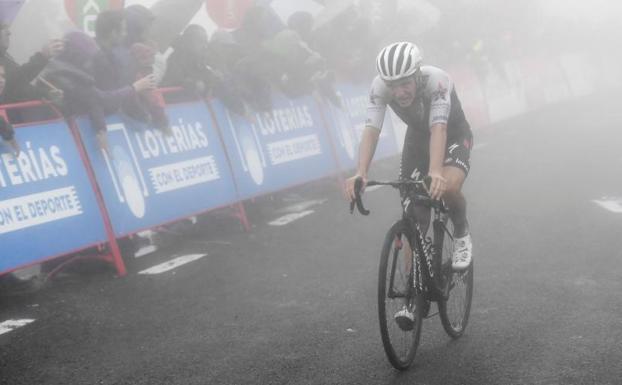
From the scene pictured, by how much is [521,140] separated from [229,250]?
1007 cm

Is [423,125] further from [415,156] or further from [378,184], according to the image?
[378,184]

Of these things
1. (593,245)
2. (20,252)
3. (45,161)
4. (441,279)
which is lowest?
(593,245)

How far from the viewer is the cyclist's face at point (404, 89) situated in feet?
16.3

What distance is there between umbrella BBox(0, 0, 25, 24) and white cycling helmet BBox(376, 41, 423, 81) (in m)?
4.67

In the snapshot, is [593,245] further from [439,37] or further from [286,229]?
[439,37]

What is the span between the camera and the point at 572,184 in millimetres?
11023

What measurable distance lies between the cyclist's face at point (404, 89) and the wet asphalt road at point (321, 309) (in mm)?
1616

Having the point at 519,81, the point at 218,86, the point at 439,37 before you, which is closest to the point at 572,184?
the point at 218,86

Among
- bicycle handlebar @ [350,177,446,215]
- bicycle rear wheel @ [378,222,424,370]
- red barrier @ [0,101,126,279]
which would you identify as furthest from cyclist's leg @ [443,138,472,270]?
red barrier @ [0,101,126,279]

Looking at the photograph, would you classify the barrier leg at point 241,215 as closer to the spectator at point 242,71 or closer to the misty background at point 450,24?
the spectator at point 242,71

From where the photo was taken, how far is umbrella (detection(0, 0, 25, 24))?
26.0 feet

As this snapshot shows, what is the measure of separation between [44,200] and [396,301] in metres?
4.25

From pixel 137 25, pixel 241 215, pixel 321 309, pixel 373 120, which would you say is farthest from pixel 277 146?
pixel 373 120

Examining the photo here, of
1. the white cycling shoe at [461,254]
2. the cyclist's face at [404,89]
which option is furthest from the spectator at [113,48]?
the white cycling shoe at [461,254]
